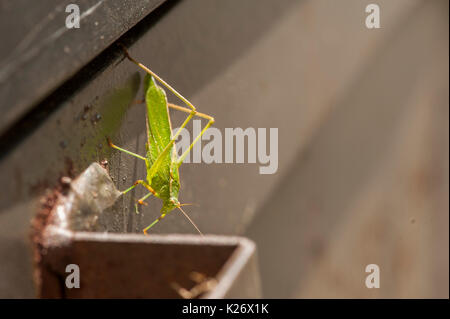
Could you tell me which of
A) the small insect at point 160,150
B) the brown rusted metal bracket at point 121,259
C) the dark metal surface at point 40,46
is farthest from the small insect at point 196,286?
the dark metal surface at point 40,46

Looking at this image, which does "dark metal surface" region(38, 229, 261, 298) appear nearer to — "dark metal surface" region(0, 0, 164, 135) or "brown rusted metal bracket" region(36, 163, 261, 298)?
"brown rusted metal bracket" region(36, 163, 261, 298)

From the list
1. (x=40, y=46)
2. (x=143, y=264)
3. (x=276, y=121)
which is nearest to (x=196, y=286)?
(x=143, y=264)

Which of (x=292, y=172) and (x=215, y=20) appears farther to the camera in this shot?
(x=292, y=172)

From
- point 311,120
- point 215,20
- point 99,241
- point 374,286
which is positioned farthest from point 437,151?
point 99,241

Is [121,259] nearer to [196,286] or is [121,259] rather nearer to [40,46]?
[196,286]

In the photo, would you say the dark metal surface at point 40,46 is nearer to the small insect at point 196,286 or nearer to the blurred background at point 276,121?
the blurred background at point 276,121

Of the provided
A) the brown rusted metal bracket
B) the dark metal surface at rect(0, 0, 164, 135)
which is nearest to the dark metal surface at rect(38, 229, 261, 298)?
the brown rusted metal bracket

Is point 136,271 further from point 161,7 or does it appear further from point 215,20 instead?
point 215,20
